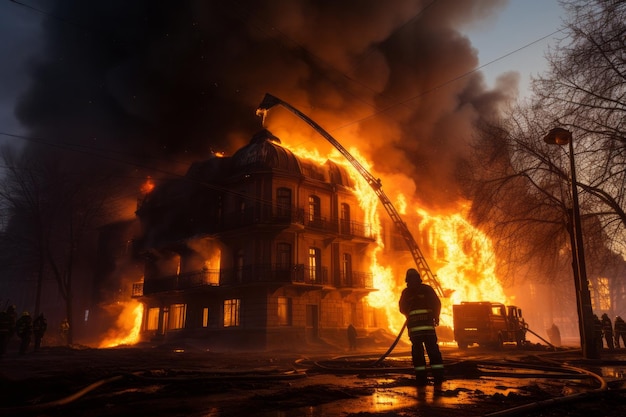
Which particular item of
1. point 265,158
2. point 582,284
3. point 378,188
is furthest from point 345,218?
point 582,284

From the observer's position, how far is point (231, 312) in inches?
1099

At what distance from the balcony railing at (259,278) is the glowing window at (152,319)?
180 cm

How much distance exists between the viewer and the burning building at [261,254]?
87.7ft

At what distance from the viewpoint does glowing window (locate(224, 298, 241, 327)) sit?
2739 cm

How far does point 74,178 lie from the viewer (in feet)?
102

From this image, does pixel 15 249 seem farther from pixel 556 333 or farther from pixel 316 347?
pixel 556 333

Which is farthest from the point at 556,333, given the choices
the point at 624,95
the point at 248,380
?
the point at 248,380

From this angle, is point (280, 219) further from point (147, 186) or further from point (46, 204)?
point (147, 186)

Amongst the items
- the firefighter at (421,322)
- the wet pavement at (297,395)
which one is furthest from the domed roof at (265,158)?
the wet pavement at (297,395)

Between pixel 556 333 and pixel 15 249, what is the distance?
142ft

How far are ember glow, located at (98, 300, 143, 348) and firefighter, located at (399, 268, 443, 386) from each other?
1334 inches

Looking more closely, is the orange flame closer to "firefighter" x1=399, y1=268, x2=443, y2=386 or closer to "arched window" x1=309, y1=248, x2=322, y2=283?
"arched window" x1=309, y1=248, x2=322, y2=283

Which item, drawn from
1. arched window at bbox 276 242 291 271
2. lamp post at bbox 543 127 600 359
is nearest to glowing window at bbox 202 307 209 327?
arched window at bbox 276 242 291 271

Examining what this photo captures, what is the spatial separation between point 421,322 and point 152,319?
106ft
